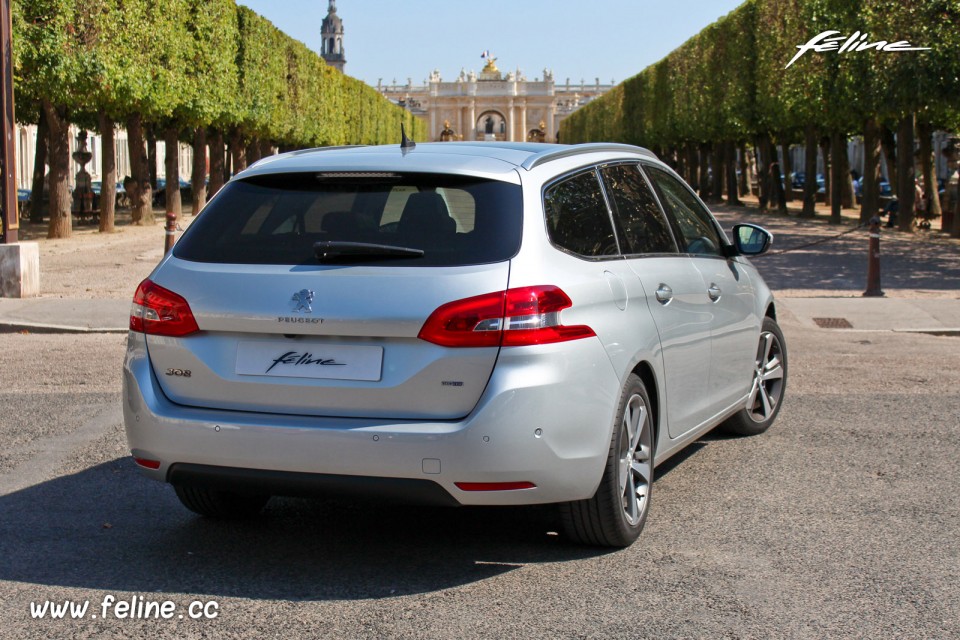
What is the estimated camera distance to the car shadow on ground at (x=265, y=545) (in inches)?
187

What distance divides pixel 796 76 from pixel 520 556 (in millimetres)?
34277

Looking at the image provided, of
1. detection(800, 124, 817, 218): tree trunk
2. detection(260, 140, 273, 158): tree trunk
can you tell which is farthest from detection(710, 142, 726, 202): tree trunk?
detection(260, 140, 273, 158): tree trunk

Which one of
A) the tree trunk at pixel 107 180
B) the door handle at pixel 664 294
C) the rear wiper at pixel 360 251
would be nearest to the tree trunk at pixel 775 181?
the tree trunk at pixel 107 180

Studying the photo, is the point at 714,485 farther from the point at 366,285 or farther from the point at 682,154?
the point at 682,154

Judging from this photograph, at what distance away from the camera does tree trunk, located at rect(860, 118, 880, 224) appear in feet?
108

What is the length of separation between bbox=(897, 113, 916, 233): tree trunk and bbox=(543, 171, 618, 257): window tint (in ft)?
86.4

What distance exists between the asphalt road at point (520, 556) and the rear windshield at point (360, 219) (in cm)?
114

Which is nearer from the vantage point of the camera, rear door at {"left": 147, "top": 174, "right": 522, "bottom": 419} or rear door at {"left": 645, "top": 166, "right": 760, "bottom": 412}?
rear door at {"left": 147, "top": 174, "right": 522, "bottom": 419}

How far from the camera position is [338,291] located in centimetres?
467

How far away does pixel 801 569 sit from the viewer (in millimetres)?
4918

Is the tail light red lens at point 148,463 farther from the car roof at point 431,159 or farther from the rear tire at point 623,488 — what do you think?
the rear tire at point 623,488

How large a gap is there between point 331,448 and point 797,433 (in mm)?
3846

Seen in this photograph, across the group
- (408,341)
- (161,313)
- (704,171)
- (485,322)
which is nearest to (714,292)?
(485,322)

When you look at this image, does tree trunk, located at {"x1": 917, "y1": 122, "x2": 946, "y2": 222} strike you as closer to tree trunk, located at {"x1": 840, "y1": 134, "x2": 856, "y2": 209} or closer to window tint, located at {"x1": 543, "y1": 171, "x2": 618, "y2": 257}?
tree trunk, located at {"x1": 840, "y1": 134, "x2": 856, "y2": 209}
